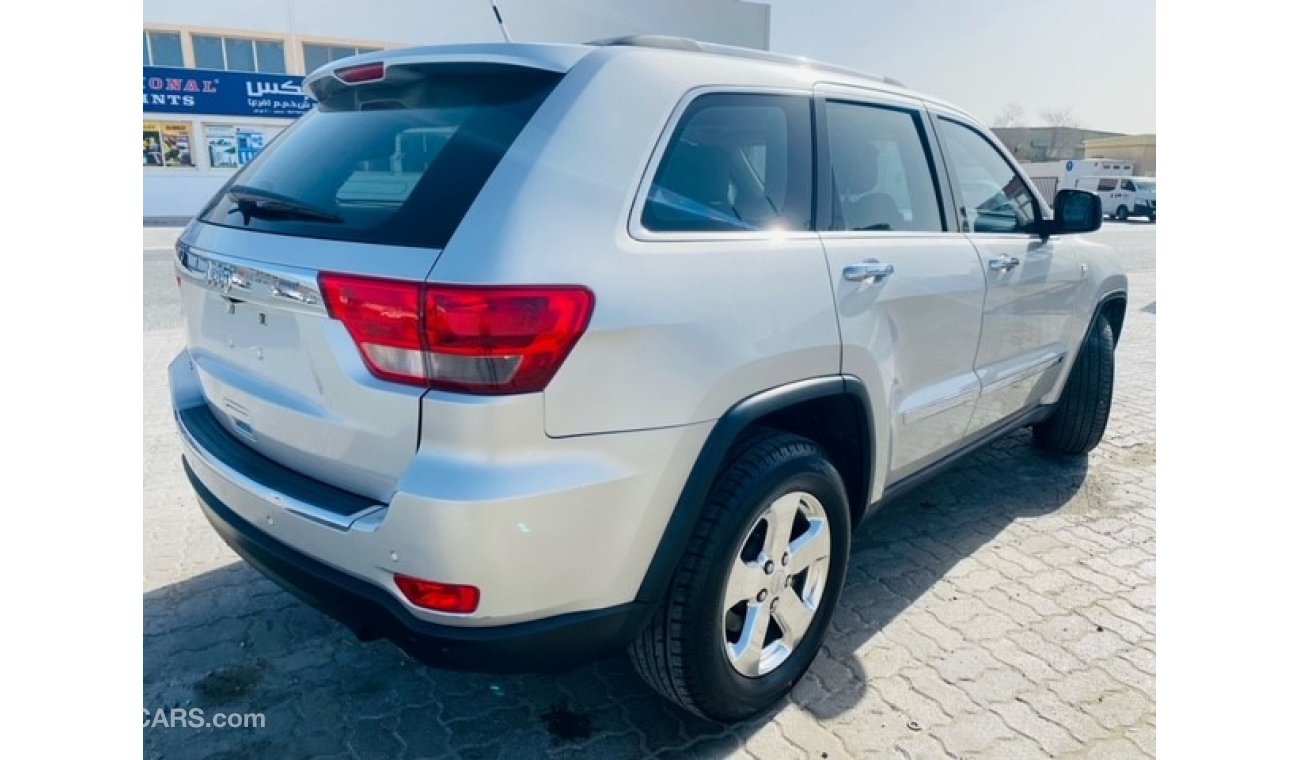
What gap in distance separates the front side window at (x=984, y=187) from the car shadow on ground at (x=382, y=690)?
148cm

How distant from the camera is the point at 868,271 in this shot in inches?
96.2

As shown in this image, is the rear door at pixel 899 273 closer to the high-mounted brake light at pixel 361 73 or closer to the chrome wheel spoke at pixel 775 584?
the chrome wheel spoke at pixel 775 584

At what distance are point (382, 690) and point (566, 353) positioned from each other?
4.74 feet

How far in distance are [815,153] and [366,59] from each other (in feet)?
4.37

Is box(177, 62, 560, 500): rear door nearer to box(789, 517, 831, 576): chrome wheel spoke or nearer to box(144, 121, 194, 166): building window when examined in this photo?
box(789, 517, 831, 576): chrome wheel spoke

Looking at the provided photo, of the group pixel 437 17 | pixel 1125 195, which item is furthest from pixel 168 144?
pixel 1125 195

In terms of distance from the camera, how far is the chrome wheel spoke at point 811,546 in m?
2.37

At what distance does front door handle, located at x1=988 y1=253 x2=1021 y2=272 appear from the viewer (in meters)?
A: 3.12

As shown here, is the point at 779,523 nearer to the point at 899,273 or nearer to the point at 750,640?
the point at 750,640

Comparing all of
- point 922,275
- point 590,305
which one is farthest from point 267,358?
point 922,275

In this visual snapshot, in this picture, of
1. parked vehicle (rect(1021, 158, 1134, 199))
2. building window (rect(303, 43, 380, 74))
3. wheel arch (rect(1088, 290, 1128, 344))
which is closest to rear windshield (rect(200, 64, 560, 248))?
wheel arch (rect(1088, 290, 1128, 344))

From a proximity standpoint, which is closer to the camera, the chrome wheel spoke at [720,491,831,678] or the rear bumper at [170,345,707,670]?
the rear bumper at [170,345,707,670]

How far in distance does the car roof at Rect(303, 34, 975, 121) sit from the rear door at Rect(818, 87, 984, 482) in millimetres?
136

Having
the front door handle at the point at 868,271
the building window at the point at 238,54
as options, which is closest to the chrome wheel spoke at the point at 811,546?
the front door handle at the point at 868,271
